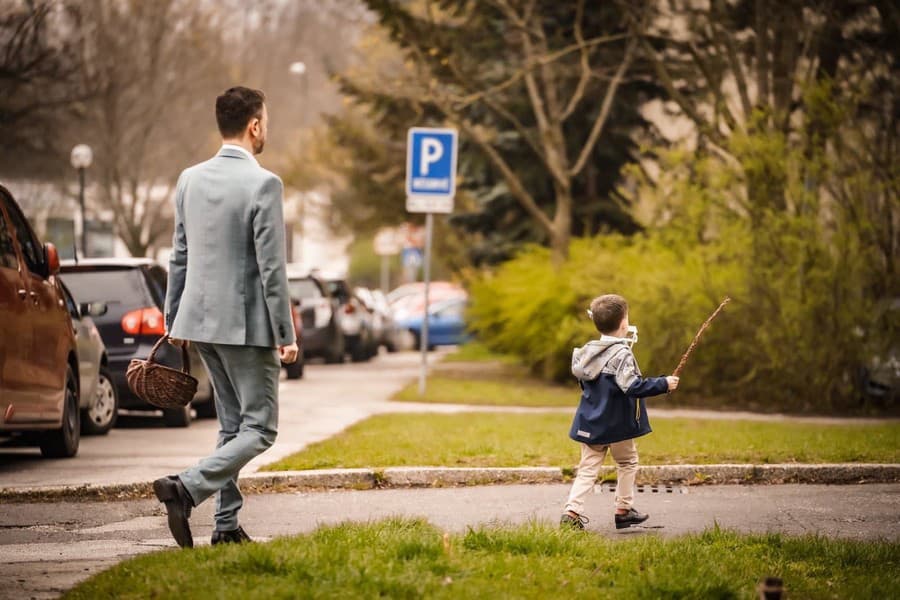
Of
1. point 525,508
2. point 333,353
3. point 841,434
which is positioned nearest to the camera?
point 525,508

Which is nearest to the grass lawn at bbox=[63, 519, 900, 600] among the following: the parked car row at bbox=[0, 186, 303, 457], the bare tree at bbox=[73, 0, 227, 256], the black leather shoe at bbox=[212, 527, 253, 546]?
the black leather shoe at bbox=[212, 527, 253, 546]

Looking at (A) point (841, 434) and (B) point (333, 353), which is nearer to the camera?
(A) point (841, 434)

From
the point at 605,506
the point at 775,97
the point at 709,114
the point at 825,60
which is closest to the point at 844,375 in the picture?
the point at 775,97

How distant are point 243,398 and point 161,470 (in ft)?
12.8

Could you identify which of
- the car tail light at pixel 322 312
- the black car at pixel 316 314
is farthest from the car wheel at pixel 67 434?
the car tail light at pixel 322 312

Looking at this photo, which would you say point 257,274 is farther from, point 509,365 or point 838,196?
point 509,365

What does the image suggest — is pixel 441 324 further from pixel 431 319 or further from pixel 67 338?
pixel 67 338

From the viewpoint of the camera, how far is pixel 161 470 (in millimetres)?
10164

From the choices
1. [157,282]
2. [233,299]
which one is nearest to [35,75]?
[157,282]

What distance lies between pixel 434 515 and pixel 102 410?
6063mm

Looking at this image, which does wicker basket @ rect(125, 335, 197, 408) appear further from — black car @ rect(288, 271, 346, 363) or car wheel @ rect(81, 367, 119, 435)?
black car @ rect(288, 271, 346, 363)

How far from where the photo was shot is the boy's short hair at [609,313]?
7.45m

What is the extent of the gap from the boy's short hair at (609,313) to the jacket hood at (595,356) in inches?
2.8

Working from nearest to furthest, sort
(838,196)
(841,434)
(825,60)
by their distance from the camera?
(841,434)
(838,196)
(825,60)
